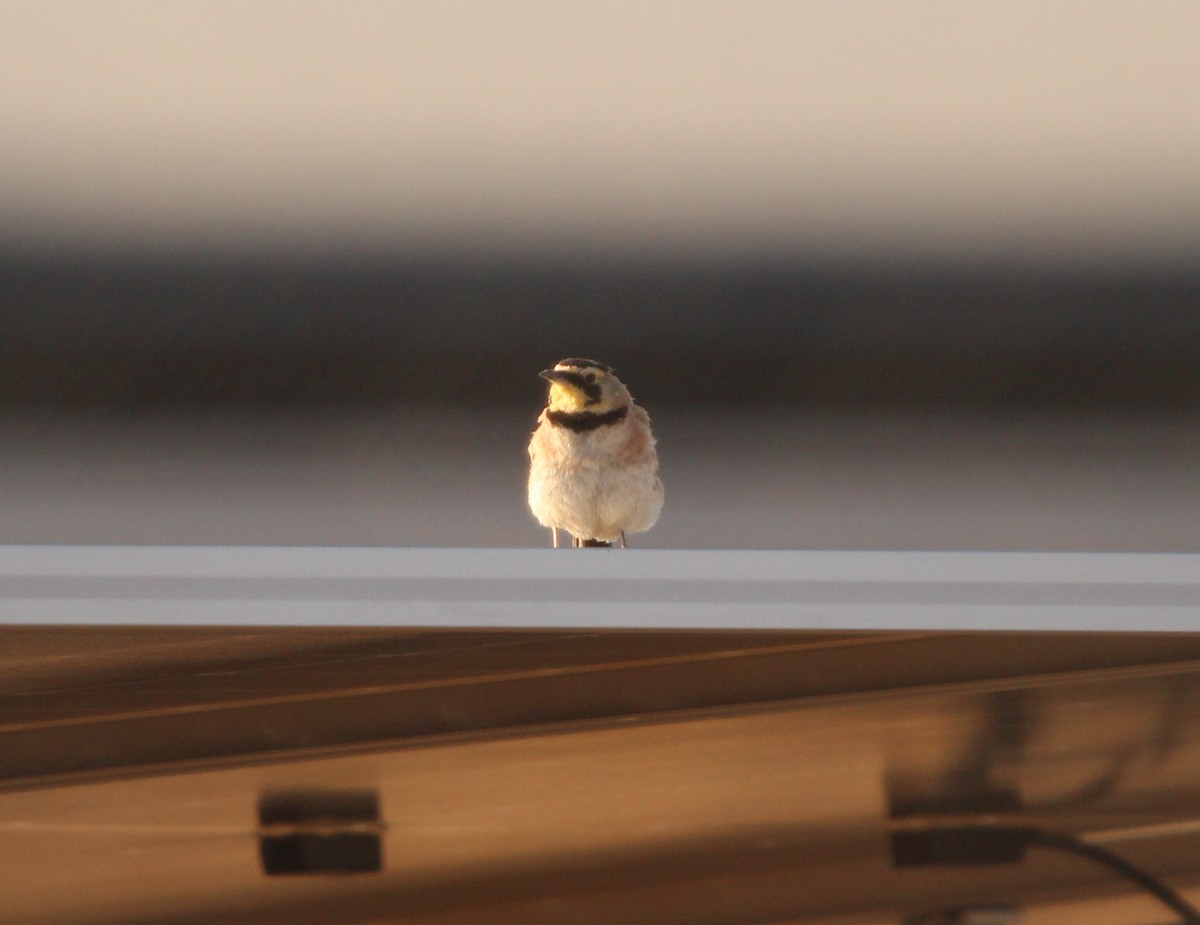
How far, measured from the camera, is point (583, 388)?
7.81 feet

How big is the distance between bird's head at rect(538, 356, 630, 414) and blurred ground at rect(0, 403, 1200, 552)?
30 centimetres

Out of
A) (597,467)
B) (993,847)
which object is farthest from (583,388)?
(993,847)

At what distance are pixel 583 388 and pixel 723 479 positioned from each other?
17.1 inches

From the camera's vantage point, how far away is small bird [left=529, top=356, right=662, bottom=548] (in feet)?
8.07

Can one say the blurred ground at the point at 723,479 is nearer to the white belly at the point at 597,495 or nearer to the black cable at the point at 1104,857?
the white belly at the point at 597,495

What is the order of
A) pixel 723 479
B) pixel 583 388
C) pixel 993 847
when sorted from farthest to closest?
pixel 723 479 < pixel 583 388 < pixel 993 847

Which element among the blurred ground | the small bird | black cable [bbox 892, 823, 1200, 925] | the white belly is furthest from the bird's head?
black cable [bbox 892, 823, 1200, 925]

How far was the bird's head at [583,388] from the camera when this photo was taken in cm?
232

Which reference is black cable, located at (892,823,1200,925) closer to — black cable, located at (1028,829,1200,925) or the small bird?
black cable, located at (1028,829,1200,925)

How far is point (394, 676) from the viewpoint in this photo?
0.97 m

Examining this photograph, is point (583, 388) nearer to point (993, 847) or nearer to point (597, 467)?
point (597, 467)

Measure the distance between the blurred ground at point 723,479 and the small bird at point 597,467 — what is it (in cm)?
19

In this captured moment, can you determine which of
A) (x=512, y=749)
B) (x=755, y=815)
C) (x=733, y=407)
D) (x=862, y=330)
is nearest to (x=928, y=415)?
(x=862, y=330)

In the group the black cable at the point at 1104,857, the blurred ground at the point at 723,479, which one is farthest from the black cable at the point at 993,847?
the blurred ground at the point at 723,479
